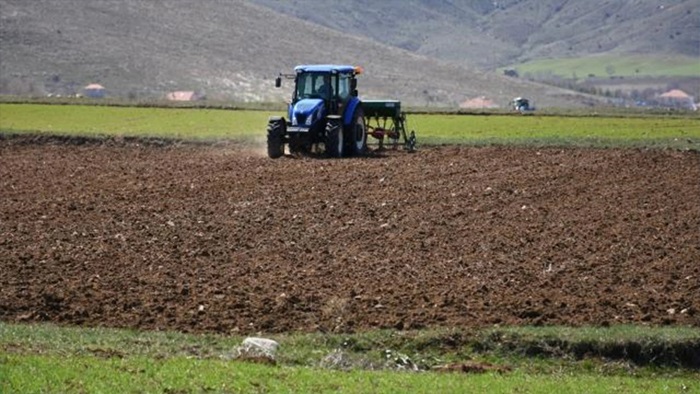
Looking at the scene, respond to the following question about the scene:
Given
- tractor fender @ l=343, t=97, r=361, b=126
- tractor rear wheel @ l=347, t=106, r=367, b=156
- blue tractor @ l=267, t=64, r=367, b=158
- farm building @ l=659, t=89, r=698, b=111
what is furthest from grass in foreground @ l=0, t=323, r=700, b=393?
farm building @ l=659, t=89, r=698, b=111

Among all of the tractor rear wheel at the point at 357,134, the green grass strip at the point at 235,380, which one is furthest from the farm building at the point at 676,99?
the green grass strip at the point at 235,380

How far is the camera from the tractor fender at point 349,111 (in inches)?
1558

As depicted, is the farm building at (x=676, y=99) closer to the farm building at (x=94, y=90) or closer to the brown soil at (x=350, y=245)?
the farm building at (x=94, y=90)

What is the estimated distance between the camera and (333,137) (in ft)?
127

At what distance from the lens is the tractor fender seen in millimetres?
39562

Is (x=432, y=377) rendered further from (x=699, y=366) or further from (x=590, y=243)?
(x=590, y=243)

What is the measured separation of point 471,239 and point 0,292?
8.35 metres

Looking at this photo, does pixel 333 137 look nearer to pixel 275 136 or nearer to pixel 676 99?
pixel 275 136

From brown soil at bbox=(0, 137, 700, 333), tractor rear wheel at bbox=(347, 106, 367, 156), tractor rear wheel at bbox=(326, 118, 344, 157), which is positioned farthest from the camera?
tractor rear wheel at bbox=(347, 106, 367, 156)

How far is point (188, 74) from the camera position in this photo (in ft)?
432

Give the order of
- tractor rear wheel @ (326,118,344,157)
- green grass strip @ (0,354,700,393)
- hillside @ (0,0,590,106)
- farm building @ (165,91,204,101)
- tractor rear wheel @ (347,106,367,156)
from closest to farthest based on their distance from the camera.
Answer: green grass strip @ (0,354,700,393) < tractor rear wheel @ (326,118,344,157) < tractor rear wheel @ (347,106,367,156) < farm building @ (165,91,204,101) < hillside @ (0,0,590,106)

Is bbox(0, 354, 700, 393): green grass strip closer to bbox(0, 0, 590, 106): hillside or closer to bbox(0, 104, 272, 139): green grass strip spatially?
bbox(0, 104, 272, 139): green grass strip

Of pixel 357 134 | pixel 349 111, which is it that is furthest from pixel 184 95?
pixel 349 111

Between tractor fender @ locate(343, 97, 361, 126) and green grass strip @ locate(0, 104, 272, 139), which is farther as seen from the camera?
green grass strip @ locate(0, 104, 272, 139)
